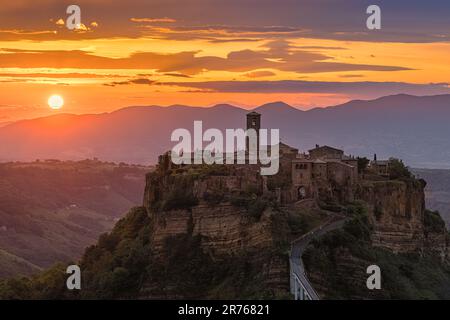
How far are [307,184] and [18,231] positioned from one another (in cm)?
11824

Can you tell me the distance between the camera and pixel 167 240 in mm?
79312

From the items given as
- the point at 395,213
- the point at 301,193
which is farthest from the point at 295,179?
the point at 395,213

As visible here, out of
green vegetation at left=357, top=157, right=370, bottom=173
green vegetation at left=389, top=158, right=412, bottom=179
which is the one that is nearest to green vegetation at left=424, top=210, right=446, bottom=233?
green vegetation at left=389, top=158, right=412, bottom=179

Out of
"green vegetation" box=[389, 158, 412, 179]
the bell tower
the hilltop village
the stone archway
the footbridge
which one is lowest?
the footbridge

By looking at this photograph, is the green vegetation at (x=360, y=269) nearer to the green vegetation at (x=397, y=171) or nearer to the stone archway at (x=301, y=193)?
the stone archway at (x=301, y=193)

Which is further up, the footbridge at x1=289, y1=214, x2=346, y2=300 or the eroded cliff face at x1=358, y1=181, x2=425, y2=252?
the eroded cliff face at x1=358, y1=181, x2=425, y2=252

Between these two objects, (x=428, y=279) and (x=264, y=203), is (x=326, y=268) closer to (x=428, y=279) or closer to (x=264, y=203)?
(x=264, y=203)

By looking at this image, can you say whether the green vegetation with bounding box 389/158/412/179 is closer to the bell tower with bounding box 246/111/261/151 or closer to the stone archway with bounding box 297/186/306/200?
the bell tower with bounding box 246/111/261/151

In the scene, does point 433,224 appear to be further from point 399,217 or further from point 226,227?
point 226,227

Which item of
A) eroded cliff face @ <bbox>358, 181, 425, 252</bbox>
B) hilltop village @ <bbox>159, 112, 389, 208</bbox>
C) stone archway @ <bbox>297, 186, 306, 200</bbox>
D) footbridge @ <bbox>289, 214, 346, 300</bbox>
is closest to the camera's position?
footbridge @ <bbox>289, 214, 346, 300</bbox>

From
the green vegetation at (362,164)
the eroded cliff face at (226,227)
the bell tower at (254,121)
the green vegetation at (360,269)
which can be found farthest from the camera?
the bell tower at (254,121)

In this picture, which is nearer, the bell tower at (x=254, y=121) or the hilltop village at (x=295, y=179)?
the hilltop village at (x=295, y=179)

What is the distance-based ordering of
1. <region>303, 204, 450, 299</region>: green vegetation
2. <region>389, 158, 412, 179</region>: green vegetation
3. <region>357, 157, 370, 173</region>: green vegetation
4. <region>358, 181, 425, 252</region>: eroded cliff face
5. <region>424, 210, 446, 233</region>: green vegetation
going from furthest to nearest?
<region>424, 210, 446, 233</region>: green vegetation < <region>389, 158, 412, 179</region>: green vegetation < <region>357, 157, 370, 173</region>: green vegetation < <region>358, 181, 425, 252</region>: eroded cliff face < <region>303, 204, 450, 299</region>: green vegetation

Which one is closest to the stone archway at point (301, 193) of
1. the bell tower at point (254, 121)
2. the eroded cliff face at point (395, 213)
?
the eroded cliff face at point (395, 213)
